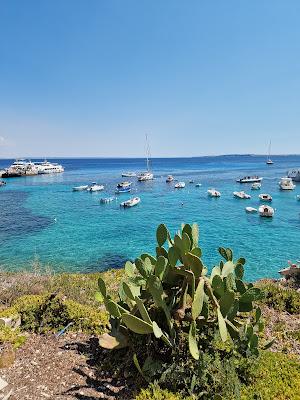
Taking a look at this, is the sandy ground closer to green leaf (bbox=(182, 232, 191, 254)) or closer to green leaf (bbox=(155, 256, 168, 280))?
green leaf (bbox=(155, 256, 168, 280))

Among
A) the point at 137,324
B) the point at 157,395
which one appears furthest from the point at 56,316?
the point at 157,395

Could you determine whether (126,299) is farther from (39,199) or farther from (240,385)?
(39,199)

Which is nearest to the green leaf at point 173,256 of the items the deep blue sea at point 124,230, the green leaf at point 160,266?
the green leaf at point 160,266

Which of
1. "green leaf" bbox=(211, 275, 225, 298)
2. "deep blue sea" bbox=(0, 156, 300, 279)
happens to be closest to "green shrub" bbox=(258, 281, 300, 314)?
"green leaf" bbox=(211, 275, 225, 298)

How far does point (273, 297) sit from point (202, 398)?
15.2ft

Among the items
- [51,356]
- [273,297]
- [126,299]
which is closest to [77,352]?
[51,356]

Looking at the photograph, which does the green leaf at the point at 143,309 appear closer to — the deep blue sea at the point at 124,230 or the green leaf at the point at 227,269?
the green leaf at the point at 227,269

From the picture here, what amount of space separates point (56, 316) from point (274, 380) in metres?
4.58

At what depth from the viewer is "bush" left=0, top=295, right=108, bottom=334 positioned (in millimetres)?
6711

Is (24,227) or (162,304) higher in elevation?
(162,304)

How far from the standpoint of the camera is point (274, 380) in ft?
15.9

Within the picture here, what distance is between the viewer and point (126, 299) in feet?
19.3

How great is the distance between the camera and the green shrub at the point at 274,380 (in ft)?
14.8

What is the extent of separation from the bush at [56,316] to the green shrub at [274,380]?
3252mm
